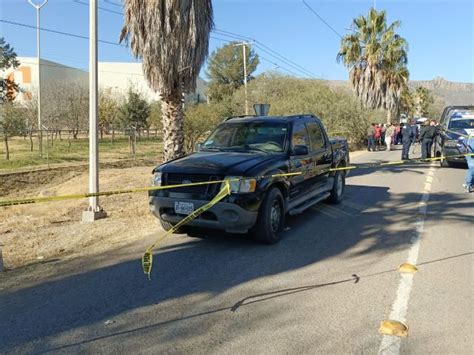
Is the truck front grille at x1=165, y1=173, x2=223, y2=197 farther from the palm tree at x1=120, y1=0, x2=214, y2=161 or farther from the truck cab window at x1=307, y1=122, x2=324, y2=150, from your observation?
the palm tree at x1=120, y1=0, x2=214, y2=161

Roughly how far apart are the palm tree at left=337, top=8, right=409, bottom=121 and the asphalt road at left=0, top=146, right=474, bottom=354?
3036 centimetres

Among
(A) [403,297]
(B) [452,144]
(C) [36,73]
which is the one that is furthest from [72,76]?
(A) [403,297]

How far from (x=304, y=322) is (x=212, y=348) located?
2.95 feet

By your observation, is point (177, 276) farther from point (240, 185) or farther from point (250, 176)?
point (250, 176)

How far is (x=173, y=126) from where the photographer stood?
37.0 ft

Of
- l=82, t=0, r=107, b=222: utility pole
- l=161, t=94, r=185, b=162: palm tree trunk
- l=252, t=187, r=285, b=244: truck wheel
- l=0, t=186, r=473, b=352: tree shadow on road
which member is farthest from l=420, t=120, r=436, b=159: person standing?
l=82, t=0, r=107, b=222: utility pole

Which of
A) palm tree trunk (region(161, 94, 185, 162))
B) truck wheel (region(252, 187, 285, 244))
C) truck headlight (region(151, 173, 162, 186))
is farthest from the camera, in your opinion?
palm tree trunk (region(161, 94, 185, 162))

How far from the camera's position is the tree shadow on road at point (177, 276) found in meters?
4.05

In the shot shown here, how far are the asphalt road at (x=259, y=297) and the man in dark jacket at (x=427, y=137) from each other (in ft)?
39.2

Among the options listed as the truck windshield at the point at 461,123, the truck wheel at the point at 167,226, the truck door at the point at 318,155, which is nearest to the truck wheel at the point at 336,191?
the truck door at the point at 318,155

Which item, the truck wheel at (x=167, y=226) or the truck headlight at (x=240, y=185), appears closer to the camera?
the truck headlight at (x=240, y=185)

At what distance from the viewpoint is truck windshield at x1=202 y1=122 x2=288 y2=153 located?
288 inches

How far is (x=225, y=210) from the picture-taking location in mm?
6039

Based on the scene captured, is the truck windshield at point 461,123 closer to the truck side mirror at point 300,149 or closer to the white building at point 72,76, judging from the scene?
the truck side mirror at point 300,149
